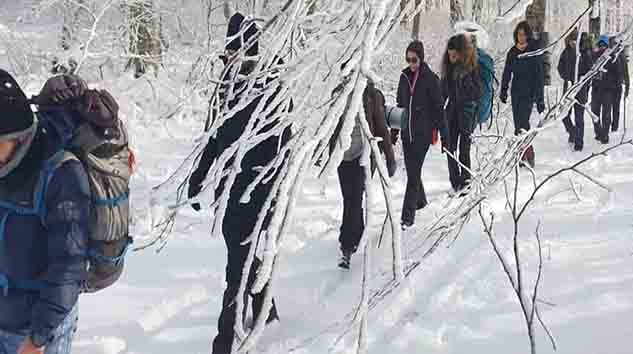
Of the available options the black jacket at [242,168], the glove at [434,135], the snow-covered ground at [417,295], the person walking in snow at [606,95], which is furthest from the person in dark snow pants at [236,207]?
the person walking in snow at [606,95]

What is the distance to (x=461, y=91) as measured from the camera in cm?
635

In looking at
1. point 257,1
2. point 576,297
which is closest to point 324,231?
point 576,297

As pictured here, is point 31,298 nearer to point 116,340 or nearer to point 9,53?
point 116,340

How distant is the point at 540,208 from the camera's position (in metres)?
6.48

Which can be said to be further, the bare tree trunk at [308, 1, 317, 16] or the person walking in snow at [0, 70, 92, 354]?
the person walking in snow at [0, 70, 92, 354]

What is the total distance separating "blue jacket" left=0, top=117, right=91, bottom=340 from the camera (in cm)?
225

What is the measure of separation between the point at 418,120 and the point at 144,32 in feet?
26.2

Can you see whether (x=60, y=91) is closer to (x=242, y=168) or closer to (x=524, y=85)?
(x=242, y=168)

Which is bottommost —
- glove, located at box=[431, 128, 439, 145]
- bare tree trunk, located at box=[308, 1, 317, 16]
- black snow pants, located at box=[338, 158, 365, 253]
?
black snow pants, located at box=[338, 158, 365, 253]

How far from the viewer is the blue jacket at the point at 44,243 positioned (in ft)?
7.38

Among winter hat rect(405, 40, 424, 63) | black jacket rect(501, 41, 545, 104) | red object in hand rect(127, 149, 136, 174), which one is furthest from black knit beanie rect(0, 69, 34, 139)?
black jacket rect(501, 41, 545, 104)

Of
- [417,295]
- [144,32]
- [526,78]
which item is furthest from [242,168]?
[144,32]

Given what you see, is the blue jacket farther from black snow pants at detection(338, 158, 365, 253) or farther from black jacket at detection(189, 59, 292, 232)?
black snow pants at detection(338, 158, 365, 253)

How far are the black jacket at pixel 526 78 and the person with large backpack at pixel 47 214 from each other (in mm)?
5995
